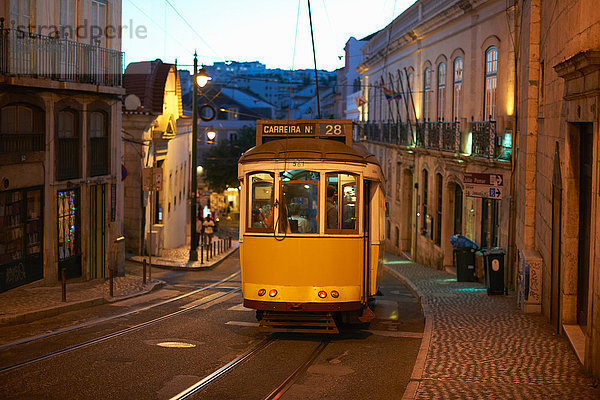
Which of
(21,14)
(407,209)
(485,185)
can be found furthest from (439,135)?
(21,14)

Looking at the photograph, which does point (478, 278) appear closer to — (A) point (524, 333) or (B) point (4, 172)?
(A) point (524, 333)

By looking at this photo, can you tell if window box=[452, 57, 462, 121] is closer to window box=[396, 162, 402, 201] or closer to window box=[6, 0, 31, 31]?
window box=[396, 162, 402, 201]

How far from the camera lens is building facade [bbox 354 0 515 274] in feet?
68.5

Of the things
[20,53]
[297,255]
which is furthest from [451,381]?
[20,53]

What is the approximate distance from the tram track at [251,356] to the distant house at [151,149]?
13.9 metres

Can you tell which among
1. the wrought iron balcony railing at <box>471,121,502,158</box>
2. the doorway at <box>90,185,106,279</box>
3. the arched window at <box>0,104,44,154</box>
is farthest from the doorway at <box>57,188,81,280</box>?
the wrought iron balcony railing at <box>471,121,502,158</box>

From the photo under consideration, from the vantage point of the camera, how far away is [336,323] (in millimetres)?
13375

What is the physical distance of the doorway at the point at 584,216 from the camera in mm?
10742

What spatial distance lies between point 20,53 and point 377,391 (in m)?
12.9

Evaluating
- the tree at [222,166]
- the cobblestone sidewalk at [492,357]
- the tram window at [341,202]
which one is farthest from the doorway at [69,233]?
the tree at [222,166]

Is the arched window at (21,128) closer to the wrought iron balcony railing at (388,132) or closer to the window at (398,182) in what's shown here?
the wrought iron balcony railing at (388,132)

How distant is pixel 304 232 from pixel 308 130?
1.88 meters

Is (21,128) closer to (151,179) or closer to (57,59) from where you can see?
(57,59)

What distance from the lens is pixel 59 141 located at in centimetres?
2016
